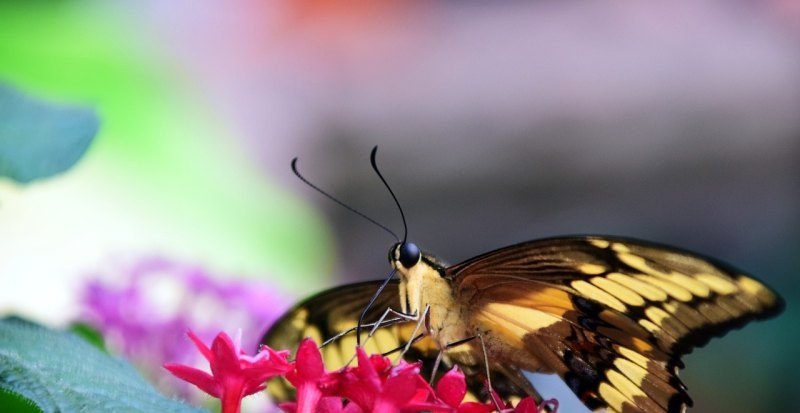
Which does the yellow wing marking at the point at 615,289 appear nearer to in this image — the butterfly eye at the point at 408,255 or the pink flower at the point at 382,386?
the butterfly eye at the point at 408,255

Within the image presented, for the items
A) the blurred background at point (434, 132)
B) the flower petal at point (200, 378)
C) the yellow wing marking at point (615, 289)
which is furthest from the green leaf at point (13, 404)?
the blurred background at point (434, 132)

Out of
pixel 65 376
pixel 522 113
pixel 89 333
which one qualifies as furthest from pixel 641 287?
pixel 522 113

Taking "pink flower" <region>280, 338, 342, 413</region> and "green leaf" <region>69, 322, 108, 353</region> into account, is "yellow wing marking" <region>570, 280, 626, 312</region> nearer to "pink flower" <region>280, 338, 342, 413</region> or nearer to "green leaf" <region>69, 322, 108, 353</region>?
"pink flower" <region>280, 338, 342, 413</region>

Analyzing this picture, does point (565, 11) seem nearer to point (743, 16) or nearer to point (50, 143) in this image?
point (743, 16)

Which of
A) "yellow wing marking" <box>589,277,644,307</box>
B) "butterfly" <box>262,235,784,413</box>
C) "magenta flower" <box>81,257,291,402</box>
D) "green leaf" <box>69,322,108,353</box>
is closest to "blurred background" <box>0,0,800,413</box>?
"magenta flower" <box>81,257,291,402</box>

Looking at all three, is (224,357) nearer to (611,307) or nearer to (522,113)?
(611,307)

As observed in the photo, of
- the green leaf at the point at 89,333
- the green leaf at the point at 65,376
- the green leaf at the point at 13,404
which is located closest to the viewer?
the green leaf at the point at 65,376
